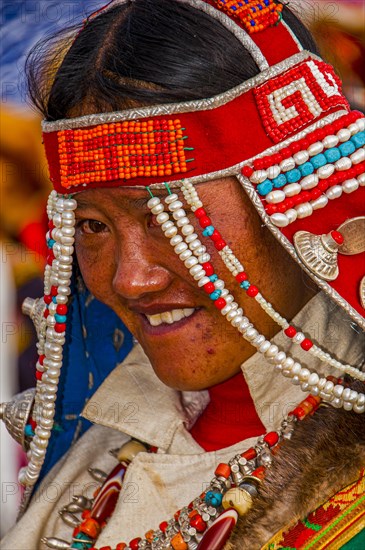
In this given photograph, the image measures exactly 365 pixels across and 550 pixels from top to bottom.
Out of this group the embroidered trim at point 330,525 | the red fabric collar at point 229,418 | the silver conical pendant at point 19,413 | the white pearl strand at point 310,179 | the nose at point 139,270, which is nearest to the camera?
the embroidered trim at point 330,525

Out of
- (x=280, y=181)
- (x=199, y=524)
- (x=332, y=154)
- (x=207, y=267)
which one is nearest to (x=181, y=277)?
(x=207, y=267)

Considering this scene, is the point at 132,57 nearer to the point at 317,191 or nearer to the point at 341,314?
the point at 317,191

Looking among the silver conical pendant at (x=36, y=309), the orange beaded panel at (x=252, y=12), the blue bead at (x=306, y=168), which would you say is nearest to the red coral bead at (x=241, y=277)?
the blue bead at (x=306, y=168)

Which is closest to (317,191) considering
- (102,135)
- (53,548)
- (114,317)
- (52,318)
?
(102,135)

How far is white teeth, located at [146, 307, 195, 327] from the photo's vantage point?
1.79m

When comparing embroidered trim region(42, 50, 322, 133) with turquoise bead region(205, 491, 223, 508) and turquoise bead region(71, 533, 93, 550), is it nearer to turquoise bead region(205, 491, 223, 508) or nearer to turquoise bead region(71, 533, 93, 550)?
turquoise bead region(205, 491, 223, 508)

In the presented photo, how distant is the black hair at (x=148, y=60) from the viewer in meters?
Answer: 1.62

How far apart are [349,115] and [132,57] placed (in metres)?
0.44

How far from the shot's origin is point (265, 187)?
1600mm

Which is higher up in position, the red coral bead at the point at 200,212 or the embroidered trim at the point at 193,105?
the embroidered trim at the point at 193,105

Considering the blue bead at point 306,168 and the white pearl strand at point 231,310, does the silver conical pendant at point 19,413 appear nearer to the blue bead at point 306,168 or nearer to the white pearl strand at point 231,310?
the white pearl strand at point 231,310

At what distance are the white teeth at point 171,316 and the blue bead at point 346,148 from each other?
450 millimetres

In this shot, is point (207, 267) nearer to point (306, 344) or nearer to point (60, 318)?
point (306, 344)

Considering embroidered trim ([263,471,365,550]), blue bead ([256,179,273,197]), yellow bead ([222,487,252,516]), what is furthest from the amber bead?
blue bead ([256,179,273,197])
